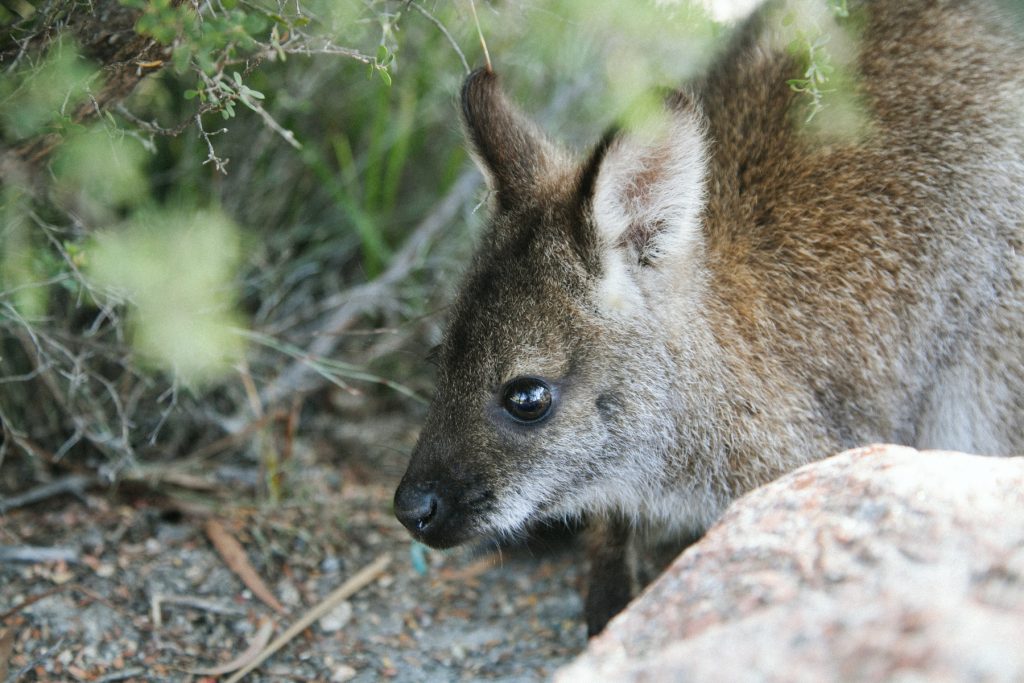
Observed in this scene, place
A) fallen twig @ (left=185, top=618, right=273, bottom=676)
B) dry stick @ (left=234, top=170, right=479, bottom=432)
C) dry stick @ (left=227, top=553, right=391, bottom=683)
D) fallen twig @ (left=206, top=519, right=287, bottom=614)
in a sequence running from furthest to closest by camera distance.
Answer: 1. dry stick @ (left=234, top=170, right=479, bottom=432)
2. fallen twig @ (left=206, top=519, right=287, bottom=614)
3. dry stick @ (left=227, top=553, right=391, bottom=683)
4. fallen twig @ (left=185, top=618, right=273, bottom=676)

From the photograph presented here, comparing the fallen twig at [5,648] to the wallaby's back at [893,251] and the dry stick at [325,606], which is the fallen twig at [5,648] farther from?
the wallaby's back at [893,251]

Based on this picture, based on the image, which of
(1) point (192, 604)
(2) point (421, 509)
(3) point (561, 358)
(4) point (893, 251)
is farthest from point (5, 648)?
(4) point (893, 251)

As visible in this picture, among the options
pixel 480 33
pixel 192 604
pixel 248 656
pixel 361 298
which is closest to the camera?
pixel 480 33

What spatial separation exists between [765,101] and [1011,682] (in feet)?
9.13

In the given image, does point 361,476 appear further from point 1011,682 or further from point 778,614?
point 1011,682

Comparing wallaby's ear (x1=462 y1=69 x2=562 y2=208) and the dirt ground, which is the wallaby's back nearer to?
wallaby's ear (x1=462 y1=69 x2=562 y2=208)

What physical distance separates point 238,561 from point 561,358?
1.74m

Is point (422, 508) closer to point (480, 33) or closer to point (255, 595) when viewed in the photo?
point (255, 595)

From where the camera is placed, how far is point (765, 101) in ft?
12.8

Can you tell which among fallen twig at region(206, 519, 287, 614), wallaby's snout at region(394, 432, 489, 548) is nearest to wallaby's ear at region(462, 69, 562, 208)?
wallaby's snout at region(394, 432, 489, 548)

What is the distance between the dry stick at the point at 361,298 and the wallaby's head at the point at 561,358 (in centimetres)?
132

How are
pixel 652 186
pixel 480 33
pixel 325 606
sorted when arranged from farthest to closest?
pixel 325 606
pixel 652 186
pixel 480 33

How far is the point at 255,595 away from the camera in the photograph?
4.00 meters

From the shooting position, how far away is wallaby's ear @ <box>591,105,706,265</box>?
3195 millimetres
